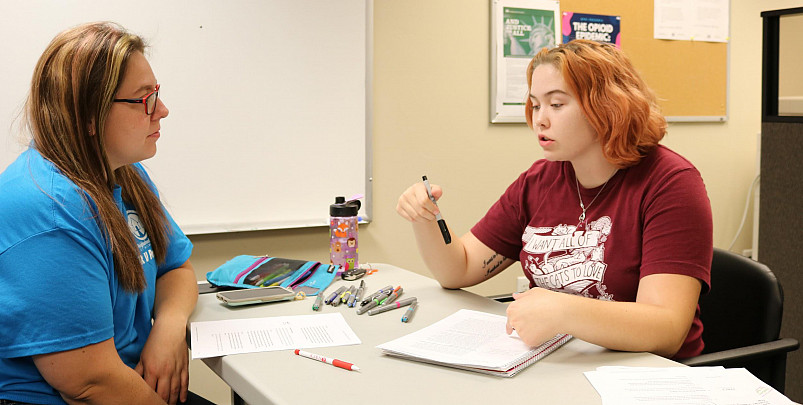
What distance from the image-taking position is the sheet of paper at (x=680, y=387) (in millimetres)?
1015

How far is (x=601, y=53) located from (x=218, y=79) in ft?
4.94

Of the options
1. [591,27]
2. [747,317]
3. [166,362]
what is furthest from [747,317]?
[591,27]

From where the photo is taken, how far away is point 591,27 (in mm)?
3264

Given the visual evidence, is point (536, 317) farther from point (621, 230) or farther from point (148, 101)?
point (148, 101)

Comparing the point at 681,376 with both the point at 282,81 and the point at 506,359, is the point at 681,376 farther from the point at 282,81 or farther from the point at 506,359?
the point at 282,81

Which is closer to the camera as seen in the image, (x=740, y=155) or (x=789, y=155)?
(x=789, y=155)

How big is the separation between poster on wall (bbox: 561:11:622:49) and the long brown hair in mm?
2355

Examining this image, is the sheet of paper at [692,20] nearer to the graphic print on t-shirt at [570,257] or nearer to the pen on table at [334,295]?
the graphic print on t-shirt at [570,257]

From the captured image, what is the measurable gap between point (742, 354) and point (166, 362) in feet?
3.78

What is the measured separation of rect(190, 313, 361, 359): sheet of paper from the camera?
129cm

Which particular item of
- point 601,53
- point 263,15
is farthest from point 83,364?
point 263,15

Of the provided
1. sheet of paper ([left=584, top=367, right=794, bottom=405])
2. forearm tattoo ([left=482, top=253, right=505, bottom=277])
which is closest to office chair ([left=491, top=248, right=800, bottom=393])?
sheet of paper ([left=584, top=367, right=794, bottom=405])

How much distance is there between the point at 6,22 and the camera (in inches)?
87.0

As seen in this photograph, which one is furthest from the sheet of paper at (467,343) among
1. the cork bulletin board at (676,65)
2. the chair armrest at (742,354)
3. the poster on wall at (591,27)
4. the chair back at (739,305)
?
the cork bulletin board at (676,65)
